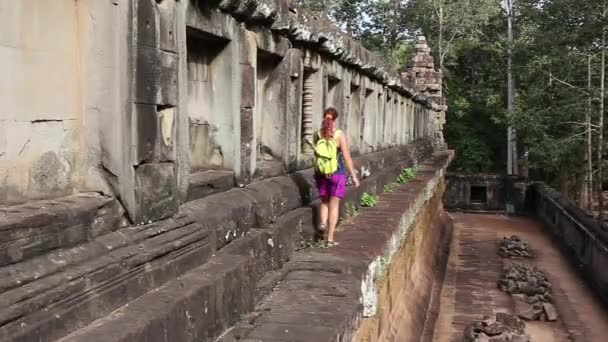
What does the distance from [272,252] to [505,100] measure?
30935mm

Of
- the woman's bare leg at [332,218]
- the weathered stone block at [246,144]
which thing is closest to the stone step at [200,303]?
the weathered stone block at [246,144]

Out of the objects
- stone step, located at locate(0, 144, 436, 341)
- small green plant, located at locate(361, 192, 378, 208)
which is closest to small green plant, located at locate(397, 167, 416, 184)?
small green plant, located at locate(361, 192, 378, 208)

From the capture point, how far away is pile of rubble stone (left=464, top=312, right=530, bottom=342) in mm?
8719

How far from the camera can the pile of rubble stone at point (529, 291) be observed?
10.6 m

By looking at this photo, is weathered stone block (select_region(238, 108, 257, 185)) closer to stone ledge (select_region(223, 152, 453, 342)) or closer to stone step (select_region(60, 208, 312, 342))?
stone step (select_region(60, 208, 312, 342))

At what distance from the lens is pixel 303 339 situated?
3.46 metres

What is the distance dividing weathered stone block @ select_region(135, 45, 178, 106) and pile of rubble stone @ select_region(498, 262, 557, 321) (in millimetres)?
8395

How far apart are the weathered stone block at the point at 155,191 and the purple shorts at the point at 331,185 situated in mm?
2366

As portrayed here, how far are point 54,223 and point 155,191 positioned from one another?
28.5 inches

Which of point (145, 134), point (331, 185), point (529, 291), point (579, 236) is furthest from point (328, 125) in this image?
point (579, 236)

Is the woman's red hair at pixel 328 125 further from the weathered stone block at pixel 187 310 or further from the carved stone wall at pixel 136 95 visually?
the weathered stone block at pixel 187 310

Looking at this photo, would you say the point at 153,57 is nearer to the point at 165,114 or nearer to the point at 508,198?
the point at 165,114

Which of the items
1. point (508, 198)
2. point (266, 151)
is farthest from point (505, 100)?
point (266, 151)

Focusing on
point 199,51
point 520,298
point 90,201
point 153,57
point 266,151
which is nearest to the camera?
point 90,201
